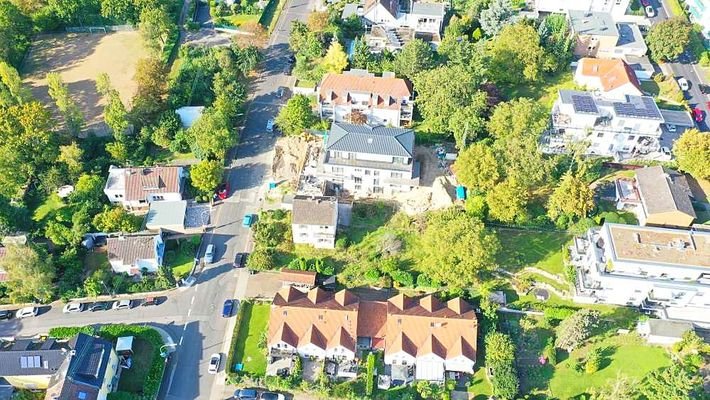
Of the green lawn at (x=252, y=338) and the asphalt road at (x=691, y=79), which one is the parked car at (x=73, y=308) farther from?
the asphalt road at (x=691, y=79)

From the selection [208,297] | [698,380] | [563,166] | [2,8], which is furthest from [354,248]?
[2,8]

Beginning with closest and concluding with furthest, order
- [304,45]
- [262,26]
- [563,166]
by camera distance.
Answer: [563,166] → [304,45] → [262,26]

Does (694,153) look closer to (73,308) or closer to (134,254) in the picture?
(134,254)

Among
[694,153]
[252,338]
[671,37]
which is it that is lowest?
[252,338]

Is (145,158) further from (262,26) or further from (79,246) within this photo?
(262,26)

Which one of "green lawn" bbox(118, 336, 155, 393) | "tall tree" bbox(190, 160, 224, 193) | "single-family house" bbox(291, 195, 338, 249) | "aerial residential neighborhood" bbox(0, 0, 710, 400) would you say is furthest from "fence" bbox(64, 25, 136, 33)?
"green lawn" bbox(118, 336, 155, 393)

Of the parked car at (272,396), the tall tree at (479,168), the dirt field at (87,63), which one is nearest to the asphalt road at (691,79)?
the tall tree at (479,168)

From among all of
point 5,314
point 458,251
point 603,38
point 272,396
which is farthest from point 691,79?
point 5,314
